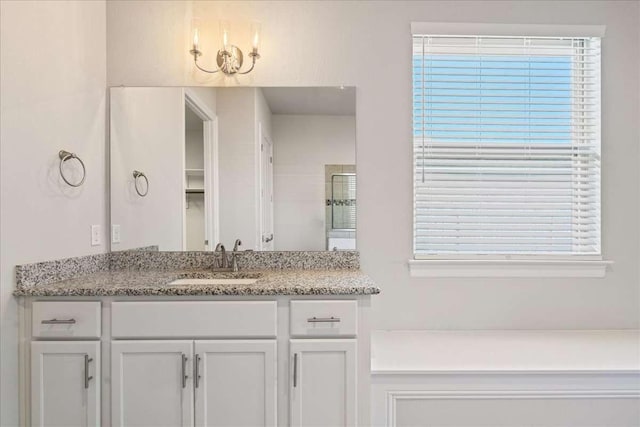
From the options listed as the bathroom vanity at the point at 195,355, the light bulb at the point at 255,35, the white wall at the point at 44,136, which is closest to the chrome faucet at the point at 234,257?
the bathroom vanity at the point at 195,355

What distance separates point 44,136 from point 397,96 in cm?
176

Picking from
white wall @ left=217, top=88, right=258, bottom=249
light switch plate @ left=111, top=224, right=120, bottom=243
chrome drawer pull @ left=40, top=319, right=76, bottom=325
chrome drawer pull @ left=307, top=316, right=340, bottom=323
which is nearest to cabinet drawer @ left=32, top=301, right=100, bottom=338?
chrome drawer pull @ left=40, top=319, right=76, bottom=325

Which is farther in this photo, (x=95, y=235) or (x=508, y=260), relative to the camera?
(x=508, y=260)

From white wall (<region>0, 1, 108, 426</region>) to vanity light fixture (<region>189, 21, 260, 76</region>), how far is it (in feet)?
1.75

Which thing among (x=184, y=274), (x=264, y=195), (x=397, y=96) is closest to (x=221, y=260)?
(x=184, y=274)

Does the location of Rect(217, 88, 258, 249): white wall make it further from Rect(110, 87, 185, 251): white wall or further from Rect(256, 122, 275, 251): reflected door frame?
Rect(110, 87, 185, 251): white wall

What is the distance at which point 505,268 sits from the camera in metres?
2.25

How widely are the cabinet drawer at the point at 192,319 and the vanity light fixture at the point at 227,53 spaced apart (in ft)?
4.29

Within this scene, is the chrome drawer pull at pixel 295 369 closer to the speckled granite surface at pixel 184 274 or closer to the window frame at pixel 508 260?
the speckled granite surface at pixel 184 274

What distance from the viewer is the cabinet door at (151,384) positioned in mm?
1600

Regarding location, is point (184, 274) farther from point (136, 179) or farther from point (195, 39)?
point (195, 39)

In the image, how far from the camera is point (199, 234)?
2197 mm

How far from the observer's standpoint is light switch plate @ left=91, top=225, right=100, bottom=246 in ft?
6.77

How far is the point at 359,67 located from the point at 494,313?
1.61 m
